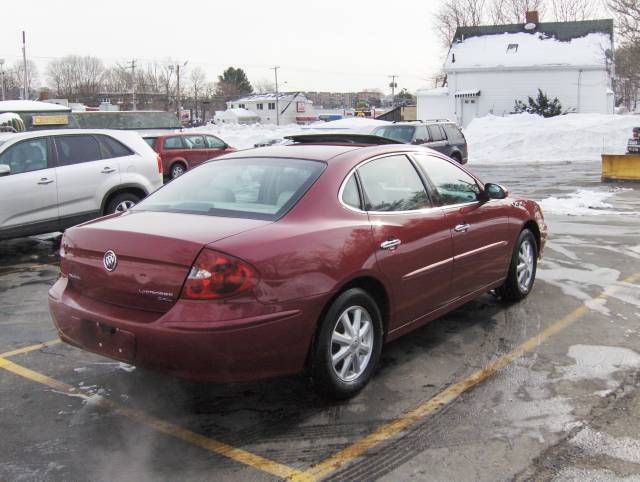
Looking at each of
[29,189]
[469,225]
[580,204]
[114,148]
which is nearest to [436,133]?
[580,204]

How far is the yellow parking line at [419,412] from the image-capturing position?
3.22 meters

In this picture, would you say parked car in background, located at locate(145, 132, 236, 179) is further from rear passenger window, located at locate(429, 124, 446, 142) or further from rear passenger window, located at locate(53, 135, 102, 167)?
rear passenger window, located at locate(53, 135, 102, 167)

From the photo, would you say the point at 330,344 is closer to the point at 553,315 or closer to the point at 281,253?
the point at 281,253

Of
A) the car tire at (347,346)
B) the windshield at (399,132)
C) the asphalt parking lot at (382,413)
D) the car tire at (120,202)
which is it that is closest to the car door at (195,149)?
A: the windshield at (399,132)

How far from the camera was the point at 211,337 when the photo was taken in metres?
3.26

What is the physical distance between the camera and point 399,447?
342 cm

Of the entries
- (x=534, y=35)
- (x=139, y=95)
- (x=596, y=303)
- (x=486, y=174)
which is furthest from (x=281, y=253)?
(x=139, y=95)

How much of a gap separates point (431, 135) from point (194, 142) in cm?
866

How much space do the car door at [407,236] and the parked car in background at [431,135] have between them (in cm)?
1227

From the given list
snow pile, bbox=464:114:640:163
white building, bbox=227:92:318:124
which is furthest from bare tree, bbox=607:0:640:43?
white building, bbox=227:92:318:124

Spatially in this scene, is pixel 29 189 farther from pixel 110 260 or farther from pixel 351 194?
pixel 351 194

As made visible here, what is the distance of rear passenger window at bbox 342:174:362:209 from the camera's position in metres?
4.11

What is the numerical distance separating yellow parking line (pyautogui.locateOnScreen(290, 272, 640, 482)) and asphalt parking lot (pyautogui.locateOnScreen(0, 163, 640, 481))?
0.03ft

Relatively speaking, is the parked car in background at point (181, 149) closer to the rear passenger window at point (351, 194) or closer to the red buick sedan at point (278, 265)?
the red buick sedan at point (278, 265)
